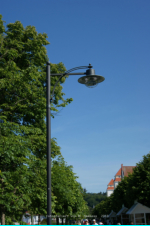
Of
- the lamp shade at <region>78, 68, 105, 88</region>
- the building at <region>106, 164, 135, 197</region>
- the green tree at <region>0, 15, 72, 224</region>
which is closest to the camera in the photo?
the lamp shade at <region>78, 68, 105, 88</region>

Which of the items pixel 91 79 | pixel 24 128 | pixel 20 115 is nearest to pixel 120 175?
pixel 20 115

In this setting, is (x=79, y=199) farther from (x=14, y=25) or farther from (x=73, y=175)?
(x=14, y=25)

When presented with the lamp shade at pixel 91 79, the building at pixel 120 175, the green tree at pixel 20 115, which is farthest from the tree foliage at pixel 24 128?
the building at pixel 120 175

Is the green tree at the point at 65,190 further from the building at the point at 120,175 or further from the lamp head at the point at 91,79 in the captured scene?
the building at the point at 120,175

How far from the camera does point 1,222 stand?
1573 cm

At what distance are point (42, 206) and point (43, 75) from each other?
378 inches

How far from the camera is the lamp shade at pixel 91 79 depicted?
8232 mm

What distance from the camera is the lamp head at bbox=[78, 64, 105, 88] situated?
8234 mm

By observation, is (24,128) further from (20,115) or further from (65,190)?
(65,190)

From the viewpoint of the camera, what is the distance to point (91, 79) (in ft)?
27.3

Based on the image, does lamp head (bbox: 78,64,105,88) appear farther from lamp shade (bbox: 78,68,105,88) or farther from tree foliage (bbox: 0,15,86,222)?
tree foliage (bbox: 0,15,86,222)

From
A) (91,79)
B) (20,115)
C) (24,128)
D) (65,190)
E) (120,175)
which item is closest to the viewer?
(91,79)

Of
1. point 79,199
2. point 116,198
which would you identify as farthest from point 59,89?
point 116,198

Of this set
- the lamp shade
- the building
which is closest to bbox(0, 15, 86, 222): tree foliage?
the lamp shade
